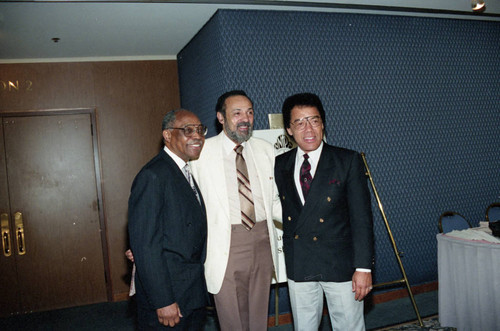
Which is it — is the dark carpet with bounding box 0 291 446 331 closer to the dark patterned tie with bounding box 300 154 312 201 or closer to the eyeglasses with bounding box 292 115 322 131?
the dark patterned tie with bounding box 300 154 312 201

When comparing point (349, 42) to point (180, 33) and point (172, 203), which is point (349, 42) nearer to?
point (180, 33)

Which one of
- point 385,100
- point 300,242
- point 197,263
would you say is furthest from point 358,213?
point 385,100

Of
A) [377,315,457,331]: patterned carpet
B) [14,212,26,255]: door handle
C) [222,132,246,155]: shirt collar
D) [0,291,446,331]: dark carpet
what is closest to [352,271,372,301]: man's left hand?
[222,132,246,155]: shirt collar

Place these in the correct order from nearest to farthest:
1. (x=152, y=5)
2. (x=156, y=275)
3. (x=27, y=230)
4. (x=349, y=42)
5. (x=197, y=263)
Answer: (x=156, y=275) → (x=197, y=263) → (x=152, y=5) → (x=349, y=42) → (x=27, y=230)

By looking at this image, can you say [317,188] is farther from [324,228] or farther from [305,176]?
[324,228]

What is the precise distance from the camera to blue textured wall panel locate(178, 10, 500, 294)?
3906 mm

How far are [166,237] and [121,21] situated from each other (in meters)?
2.74

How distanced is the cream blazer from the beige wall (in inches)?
112

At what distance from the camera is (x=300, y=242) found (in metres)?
2.22

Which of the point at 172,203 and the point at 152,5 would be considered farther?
the point at 152,5

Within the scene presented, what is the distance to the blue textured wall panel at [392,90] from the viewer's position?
3906mm

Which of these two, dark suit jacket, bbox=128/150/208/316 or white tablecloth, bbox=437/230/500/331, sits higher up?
dark suit jacket, bbox=128/150/208/316

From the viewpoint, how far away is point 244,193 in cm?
245

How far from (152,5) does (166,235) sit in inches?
95.1
